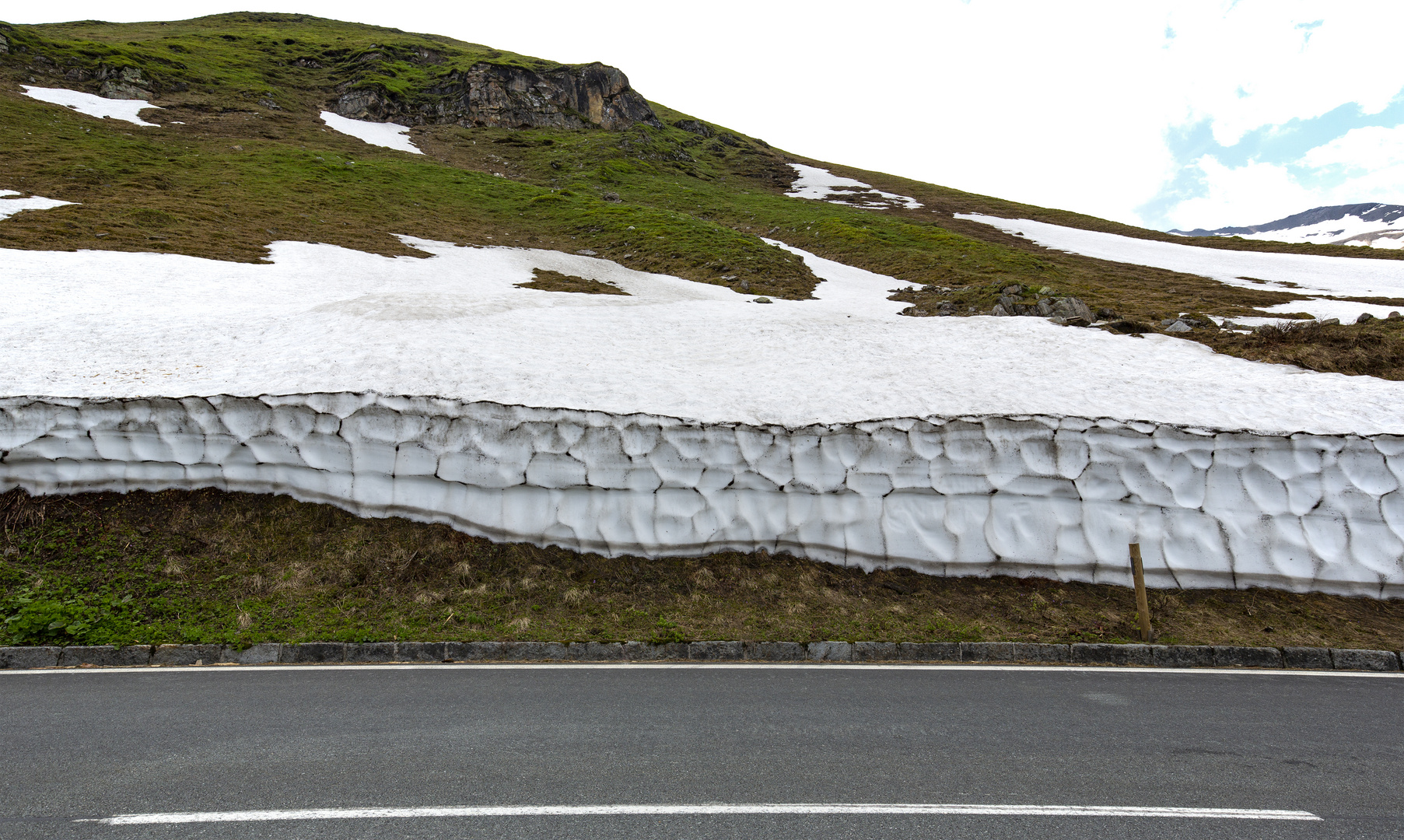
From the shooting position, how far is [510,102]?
2886 inches

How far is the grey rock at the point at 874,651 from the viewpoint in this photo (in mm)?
7676

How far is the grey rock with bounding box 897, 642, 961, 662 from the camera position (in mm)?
7766

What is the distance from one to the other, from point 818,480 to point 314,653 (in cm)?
677

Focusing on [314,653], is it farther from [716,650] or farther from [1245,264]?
[1245,264]

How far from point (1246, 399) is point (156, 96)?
241 ft

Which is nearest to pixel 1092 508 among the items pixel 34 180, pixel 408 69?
pixel 34 180

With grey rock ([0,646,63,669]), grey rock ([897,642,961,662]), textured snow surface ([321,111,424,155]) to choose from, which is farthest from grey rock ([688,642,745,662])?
textured snow surface ([321,111,424,155])

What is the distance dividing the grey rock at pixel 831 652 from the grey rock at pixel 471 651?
3.57 meters

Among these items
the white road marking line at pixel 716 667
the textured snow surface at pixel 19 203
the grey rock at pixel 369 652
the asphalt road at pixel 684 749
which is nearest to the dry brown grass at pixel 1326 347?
the white road marking line at pixel 716 667

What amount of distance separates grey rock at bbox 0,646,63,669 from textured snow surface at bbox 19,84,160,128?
5442 centimetres

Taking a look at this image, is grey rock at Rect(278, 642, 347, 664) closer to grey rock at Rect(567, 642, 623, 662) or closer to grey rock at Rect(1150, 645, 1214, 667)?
grey rock at Rect(567, 642, 623, 662)

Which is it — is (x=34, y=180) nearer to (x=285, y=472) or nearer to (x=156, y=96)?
(x=285, y=472)

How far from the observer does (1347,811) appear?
455 centimetres

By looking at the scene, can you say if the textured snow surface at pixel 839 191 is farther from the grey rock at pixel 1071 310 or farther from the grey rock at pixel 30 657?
the grey rock at pixel 30 657
